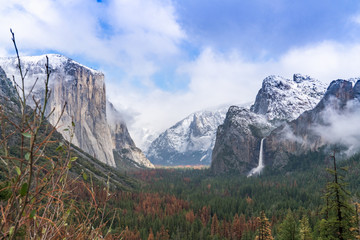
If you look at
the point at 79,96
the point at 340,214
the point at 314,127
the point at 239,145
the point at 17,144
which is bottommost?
the point at 340,214

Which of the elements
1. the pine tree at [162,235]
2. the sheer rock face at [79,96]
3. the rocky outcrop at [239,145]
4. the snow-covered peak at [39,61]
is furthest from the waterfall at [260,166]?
the snow-covered peak at [39,61]

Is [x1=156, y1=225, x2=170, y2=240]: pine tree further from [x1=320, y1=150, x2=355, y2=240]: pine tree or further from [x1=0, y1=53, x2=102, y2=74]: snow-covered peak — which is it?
[x1=0, y1=53, x2=102, y2=74]: snow-covered peak

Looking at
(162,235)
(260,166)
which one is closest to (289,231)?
(162,235)

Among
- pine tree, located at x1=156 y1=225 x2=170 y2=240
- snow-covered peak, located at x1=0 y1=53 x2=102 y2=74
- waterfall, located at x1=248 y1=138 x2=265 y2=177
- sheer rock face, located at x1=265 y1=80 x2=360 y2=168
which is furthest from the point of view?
waterfall, located at x1=248 y1=138 x2=265 y2=177

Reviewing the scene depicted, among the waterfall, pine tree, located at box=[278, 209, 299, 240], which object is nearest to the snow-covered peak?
the waterfall

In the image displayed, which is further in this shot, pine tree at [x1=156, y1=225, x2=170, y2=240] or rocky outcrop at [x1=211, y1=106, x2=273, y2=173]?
rocky outcrop at [x1=211, y1=106, x2=273, y2=173]

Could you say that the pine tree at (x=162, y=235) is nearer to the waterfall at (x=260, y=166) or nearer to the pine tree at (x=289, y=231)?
the pine tree at (x=289, y=231)

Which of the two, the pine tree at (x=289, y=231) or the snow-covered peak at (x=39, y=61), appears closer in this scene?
the pine tree at (x=289, y=231)

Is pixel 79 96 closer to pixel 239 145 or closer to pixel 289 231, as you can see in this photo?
pixel 239 145
